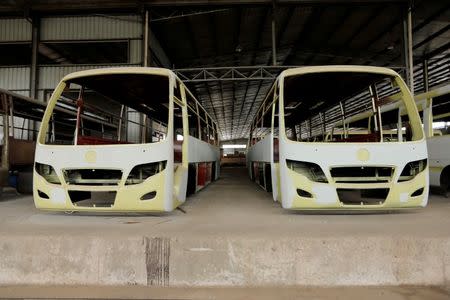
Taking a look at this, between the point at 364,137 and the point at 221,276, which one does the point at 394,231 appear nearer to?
the point at 221,276

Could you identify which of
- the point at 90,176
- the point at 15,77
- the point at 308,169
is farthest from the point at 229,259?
the point at 15,77

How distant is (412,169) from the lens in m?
4.24

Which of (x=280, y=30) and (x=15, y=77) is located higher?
(x=280, y=30)

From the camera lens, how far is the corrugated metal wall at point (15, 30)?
1323 centimetres

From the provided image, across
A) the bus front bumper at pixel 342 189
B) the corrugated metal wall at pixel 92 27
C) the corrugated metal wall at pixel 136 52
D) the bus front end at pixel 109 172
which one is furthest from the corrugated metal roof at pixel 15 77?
the bus front bumper at pixel 342 189

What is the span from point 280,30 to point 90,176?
12.8 meters

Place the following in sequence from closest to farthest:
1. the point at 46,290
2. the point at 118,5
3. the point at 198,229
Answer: the point at 46,290
the point at 198,229
the point at 118,5

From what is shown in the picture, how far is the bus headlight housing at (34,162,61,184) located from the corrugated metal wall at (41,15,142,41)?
9.89 metres

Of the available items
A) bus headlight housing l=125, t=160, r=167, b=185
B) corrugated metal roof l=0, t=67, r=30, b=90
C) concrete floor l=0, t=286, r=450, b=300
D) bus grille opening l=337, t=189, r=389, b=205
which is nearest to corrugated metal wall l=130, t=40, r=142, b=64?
corrugated metal roof l=0, t=67, r=30, b=90

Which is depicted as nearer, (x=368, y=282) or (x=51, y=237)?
(x=368, y=282)

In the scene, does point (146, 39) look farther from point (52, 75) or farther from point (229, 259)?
point (229, 259)

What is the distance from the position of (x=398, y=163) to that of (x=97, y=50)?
592 inches

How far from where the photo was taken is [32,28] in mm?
13109

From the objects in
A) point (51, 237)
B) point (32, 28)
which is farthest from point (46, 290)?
point (32, 28)
